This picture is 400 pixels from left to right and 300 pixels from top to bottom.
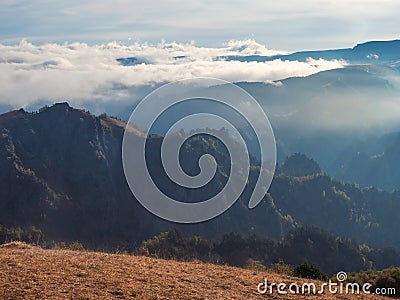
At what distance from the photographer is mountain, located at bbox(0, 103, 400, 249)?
133000mm

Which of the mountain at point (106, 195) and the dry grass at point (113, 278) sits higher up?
the dry grass at point (113, 278)

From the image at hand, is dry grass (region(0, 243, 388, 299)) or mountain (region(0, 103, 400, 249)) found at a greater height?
dry grass (region(0, 243, 388, 299))

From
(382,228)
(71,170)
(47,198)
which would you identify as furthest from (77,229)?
(382,228)

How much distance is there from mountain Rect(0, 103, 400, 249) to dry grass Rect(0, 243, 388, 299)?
97792 millimetres

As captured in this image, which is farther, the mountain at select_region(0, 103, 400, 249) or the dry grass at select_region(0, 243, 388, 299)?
the mountain at select_region(0, 103, 400, 249)

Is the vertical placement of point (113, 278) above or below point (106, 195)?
above

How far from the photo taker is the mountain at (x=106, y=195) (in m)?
133

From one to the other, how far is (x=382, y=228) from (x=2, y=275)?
183707mm

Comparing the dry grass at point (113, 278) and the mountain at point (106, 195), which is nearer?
the dry grass at point (113, 278)

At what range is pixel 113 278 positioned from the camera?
15680 mm

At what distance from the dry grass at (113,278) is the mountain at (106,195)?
9779 cm

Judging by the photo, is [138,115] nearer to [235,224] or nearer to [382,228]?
[235,224]

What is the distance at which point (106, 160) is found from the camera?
534ft

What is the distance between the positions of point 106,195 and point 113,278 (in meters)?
136
